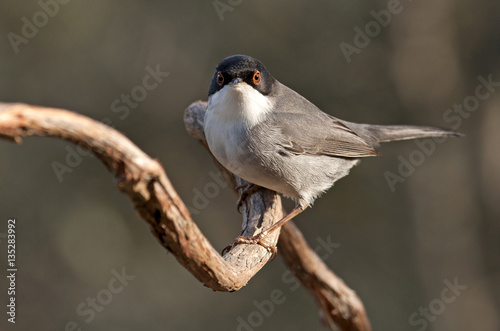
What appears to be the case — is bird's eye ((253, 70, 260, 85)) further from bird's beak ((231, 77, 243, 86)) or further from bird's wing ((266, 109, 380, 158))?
bird's wing ((266, 109, 380, 158))

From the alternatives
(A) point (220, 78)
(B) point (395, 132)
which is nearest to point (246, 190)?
(A) point (220, 78)

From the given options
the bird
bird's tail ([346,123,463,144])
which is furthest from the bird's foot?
bird's tail ([346,123,463,144])

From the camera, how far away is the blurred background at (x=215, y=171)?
725 cm

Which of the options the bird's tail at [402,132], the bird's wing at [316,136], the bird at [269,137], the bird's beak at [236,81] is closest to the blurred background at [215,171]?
the bird's tail at [402,132]

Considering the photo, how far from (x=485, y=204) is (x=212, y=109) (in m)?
5.33

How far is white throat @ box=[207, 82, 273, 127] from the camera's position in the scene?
3.90 metres

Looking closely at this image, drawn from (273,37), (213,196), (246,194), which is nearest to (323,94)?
(273,37)

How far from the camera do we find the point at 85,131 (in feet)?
6.43

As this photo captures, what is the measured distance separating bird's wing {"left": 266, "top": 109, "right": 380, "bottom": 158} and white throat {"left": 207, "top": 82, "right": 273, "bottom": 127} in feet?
0.48

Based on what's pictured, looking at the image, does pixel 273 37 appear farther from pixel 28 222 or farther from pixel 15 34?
pixel 28 222

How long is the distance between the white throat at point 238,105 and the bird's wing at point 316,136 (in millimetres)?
146

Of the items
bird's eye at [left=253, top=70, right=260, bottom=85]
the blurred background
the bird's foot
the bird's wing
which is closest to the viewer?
the bird's foot

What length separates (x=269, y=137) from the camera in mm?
4070

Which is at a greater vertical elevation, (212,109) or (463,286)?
(212,109)
